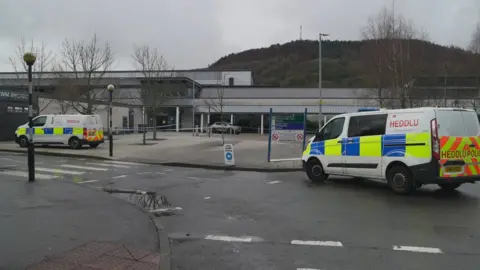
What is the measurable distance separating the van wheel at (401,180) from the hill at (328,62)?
28532mm

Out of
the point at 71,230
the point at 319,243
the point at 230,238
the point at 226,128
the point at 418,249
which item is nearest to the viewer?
the point at 418,249

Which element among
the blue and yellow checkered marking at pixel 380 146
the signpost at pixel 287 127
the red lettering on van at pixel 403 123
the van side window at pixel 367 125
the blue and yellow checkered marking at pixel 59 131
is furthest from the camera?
the blue and yellow checkered marking at pixel 59 131

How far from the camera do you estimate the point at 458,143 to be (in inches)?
368

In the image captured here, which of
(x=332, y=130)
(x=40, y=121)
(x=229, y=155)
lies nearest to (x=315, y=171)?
(x=332, y=130)

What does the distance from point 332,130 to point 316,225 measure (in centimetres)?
538

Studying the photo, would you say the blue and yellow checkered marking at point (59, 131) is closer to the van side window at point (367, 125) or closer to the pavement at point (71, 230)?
the pavement at point (71, 230)

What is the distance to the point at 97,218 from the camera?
702 centimetres

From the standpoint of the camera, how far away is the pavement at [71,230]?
483 centimetres

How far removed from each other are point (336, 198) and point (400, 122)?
2.41 m

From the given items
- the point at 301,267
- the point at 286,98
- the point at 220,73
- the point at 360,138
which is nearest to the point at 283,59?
the point at 220,73

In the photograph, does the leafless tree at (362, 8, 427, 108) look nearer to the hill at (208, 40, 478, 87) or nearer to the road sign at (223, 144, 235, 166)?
the hill at (208, 40, 478, 87)

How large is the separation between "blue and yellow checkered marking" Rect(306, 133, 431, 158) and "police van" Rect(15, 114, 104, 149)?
15878mm

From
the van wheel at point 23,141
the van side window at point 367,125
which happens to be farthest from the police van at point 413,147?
the van wheel at point 23,141

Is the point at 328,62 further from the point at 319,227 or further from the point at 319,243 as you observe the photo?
the point at 319,243
